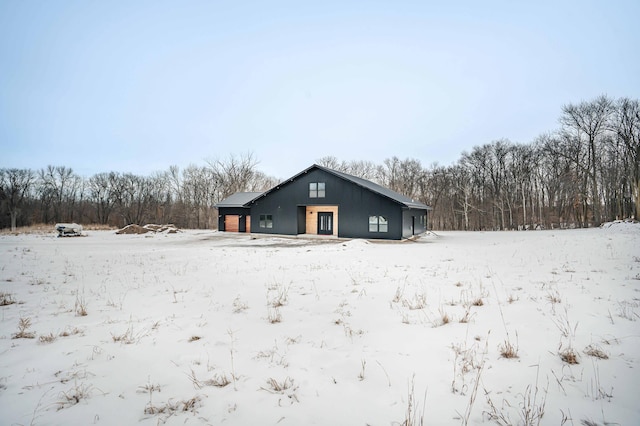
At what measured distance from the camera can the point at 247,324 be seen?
4703 mm

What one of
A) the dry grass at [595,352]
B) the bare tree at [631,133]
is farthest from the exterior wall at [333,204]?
the bare tree at [631,133]

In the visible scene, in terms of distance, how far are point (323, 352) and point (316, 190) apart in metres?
22.6

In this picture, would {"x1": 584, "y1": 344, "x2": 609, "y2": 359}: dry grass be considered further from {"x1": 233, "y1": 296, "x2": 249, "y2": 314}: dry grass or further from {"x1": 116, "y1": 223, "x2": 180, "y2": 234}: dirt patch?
{"x1": 116, "y1": 223, "x2": 180, "y2": 234}: dirt patch

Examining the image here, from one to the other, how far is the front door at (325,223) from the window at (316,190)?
2442 mm

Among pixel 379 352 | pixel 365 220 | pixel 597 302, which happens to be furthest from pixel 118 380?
pixel 365 220

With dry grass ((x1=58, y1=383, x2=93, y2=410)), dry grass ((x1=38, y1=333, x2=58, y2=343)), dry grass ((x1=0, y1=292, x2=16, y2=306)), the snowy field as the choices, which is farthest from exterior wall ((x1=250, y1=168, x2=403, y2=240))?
dry grass ((x1=58, y1=383, x2=93, y2=410))

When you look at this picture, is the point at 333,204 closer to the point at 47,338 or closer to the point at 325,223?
the point at 325,223

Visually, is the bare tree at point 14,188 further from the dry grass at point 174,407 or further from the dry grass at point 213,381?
the dry grass at point 174,407

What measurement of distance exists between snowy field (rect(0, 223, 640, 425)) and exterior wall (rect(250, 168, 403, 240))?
16.1m

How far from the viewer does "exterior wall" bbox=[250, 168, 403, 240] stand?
76.8 ft

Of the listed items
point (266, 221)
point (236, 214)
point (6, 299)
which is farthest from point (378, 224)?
point (6, 299)

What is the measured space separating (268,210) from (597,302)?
82.9 ft

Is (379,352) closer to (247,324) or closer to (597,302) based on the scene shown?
(247,324)

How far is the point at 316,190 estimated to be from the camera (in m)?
26.0
